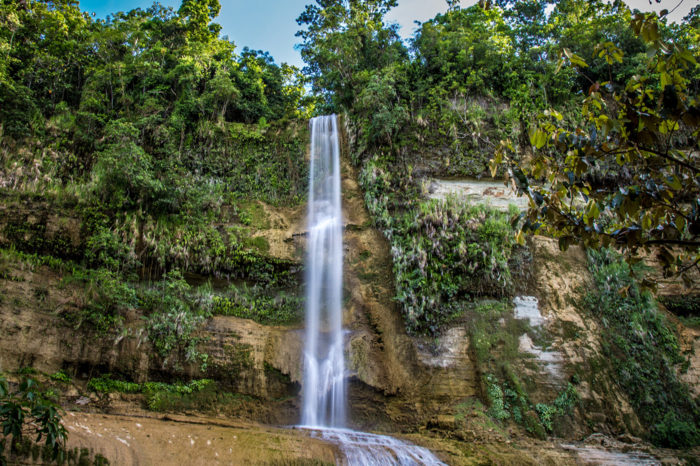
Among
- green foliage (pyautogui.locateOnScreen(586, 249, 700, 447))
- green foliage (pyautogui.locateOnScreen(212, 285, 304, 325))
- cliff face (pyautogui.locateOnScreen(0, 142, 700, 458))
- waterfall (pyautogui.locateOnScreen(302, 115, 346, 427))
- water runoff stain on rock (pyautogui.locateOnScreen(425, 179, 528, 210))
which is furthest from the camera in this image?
water runoff stain on rock (pyautogui.locateOnScreen(425, 179, 528, 210))

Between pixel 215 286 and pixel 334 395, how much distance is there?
17.0ft

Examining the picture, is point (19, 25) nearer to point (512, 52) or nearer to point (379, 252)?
point (379, 252)

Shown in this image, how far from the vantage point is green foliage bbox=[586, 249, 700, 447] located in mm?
10695

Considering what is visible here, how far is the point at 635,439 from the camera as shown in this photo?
10328 millimetres

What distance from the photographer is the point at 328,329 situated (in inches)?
509

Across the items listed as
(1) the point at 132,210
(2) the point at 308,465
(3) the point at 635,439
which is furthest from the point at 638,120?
(1) the point at 132,210

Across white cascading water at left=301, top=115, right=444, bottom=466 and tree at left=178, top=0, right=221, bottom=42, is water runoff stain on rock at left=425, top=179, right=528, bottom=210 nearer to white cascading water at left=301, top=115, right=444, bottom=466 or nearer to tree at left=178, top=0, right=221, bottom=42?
white cascading water at left=301, top=115, right=444, bottom=466

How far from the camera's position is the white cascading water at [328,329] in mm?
8201

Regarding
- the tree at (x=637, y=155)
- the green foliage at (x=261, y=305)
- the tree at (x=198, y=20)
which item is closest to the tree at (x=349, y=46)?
the tree at (x=198, y=20)

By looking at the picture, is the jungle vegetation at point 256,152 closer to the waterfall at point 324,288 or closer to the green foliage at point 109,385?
the green foliage at point 109,385

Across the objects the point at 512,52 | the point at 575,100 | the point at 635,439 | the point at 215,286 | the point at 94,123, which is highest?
the point at 512,52

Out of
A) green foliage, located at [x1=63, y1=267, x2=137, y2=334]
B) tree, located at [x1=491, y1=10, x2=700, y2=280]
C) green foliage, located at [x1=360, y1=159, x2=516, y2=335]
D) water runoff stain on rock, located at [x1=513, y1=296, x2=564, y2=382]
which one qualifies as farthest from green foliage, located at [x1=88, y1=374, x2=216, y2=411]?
tree, located at [x1=491, y1=10, x2=700, y2=280]

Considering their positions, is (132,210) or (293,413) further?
A: (132,210)

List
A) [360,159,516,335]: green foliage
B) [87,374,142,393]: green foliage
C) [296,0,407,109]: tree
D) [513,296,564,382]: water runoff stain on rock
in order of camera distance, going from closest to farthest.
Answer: [87,374,142,393]: green foliage → [513,296,564,382]: water runoff stain on rock → [360,159,516,335]: green foliage → [296,0,407,109]: tree
